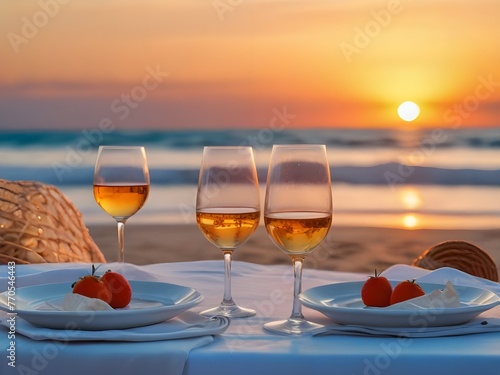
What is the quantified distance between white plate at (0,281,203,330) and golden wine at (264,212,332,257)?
0.61ft

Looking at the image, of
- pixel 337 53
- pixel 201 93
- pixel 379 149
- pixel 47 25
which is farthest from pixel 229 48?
pixel 379 149

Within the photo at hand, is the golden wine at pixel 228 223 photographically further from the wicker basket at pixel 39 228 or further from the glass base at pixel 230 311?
the wicker basket at pixel 39 228

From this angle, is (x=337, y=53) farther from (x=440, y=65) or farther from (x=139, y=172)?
(x=139, y=172)

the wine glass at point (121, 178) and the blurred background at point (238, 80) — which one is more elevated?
the blurred background at point (238, 80)

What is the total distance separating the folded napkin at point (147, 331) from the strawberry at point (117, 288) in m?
0.12

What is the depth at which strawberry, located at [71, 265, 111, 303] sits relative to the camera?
57.3 inches

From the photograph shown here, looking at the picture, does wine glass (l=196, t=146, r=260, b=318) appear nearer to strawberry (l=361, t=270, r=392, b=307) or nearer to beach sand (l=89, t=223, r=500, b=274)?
strawberry (l=361, t=270, r=392, b=307)

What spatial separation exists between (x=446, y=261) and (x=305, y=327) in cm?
100

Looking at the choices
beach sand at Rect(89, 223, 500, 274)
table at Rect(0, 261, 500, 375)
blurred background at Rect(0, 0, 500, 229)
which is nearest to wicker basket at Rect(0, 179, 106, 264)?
table at Rect(0, 261, 500, 375)

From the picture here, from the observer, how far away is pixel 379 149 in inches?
683

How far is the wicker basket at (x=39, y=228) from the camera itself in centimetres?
235

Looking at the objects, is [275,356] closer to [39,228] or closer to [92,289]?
[92,289]

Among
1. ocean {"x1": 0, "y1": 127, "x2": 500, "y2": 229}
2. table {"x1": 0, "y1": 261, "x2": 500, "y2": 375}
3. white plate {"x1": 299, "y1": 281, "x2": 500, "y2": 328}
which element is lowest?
table {"x1": 0, "y1": 261, "x2": 500, "y2": 375}

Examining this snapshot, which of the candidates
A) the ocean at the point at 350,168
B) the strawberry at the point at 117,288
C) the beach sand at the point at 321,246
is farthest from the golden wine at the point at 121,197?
the ocean at the point at 350,168
